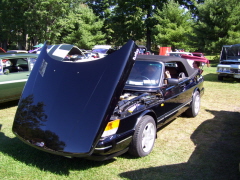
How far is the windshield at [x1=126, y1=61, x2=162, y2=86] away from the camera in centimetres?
462

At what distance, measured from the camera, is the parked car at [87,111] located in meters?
2.99

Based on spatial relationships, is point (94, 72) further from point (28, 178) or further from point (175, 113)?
point (175, 113)

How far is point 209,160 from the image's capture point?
146 inches

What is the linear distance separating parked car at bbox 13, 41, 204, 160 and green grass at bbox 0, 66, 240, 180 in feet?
0.96

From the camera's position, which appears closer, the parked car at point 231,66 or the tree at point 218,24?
the parked car at point 231,66

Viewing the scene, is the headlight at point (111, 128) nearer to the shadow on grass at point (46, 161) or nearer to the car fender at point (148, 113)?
the car fender at point (148, 113)

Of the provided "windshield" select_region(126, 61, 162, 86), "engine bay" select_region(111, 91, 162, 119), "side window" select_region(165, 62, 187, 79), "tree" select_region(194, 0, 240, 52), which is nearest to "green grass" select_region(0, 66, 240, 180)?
"engine bay" select_region(111, 91, 162, 119)

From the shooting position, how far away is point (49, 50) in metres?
4.20

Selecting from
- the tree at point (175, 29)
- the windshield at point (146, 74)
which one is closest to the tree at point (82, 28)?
the tree at point (175, 29)

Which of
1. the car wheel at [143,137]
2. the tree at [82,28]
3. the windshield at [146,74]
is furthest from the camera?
the tree at [82,28]

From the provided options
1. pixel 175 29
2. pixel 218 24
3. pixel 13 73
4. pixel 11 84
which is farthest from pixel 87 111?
pixel 175 29

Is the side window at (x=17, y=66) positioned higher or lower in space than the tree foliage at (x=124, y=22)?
lower

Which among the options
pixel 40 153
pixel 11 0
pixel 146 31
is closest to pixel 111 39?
pixel 146 31

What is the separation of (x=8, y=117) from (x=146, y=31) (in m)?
37.9
